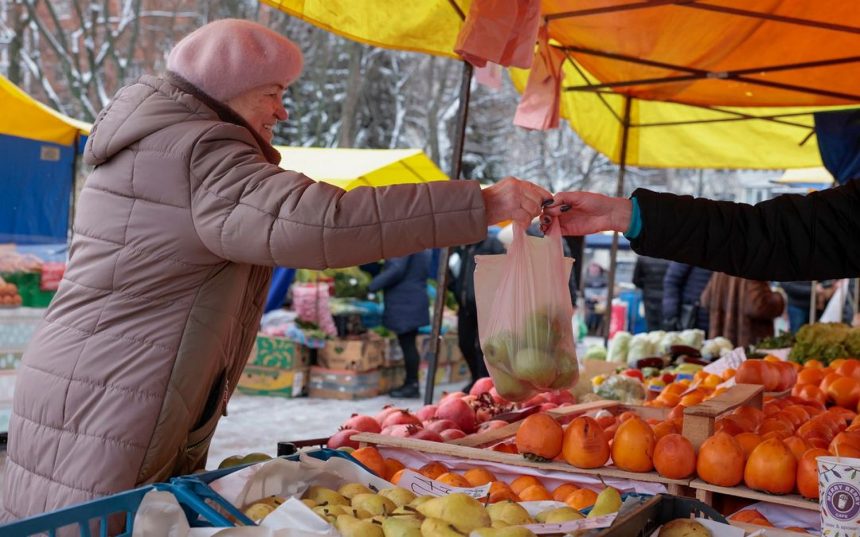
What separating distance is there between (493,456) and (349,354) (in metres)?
7.22

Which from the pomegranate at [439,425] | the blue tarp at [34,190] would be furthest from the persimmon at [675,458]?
the blue tarp at [34,190]

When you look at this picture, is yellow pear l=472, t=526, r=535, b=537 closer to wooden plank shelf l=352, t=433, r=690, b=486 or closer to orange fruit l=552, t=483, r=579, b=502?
orange fruit l=552, t=483, r=579, b=502

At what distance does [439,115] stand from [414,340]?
12.5m

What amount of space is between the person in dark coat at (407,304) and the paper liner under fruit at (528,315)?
7.16m

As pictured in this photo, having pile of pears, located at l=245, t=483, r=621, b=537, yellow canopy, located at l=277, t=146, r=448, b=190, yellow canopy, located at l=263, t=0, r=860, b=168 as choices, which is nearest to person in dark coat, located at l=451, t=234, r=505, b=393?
yellow canopy, located at l=277, t=146, r=448, b=190

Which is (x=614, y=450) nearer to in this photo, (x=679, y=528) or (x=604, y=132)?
(x=679, y=528)

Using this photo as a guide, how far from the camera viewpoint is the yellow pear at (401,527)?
153 centimetres

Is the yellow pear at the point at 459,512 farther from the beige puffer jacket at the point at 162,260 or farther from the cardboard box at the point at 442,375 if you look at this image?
the cardboard box at the point at 442,375

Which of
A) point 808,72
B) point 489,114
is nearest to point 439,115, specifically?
point 489,114

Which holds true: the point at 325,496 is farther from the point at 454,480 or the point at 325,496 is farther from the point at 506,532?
the point at 454,480

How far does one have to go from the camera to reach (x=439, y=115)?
70.9ft

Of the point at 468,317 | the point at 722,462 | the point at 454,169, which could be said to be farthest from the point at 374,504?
the point at 468,317

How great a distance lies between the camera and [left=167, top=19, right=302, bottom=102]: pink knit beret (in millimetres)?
1987

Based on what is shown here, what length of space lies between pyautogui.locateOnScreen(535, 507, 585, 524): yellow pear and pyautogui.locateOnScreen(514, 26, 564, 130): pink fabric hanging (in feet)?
11.9
